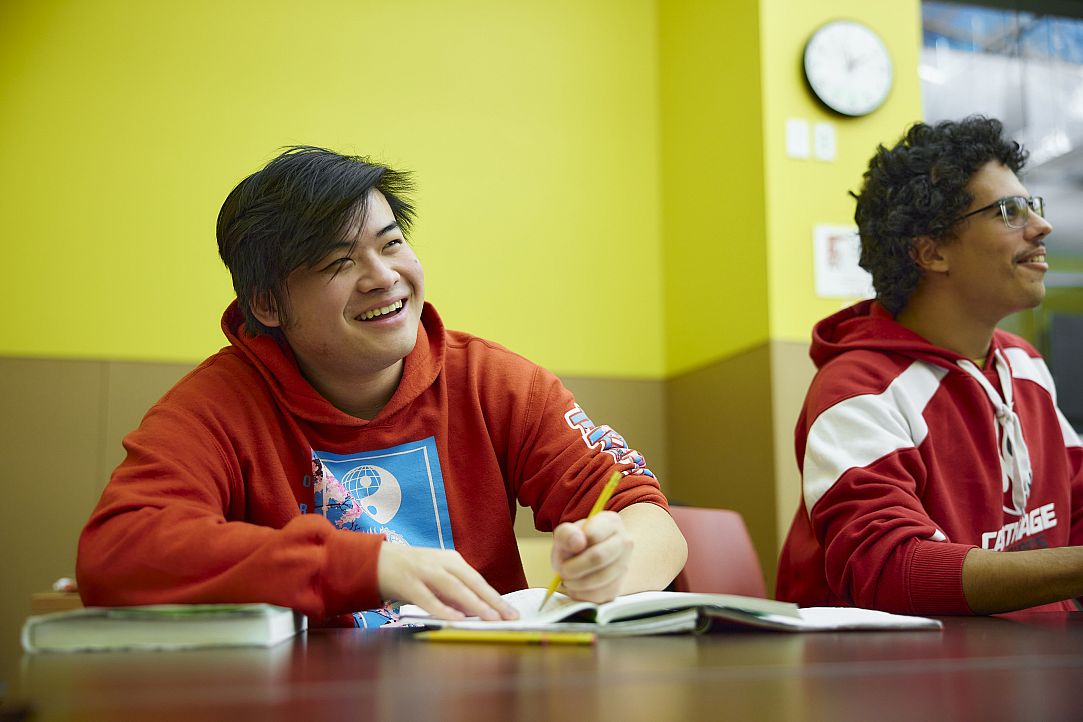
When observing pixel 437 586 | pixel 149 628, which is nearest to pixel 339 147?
pixel 437 586

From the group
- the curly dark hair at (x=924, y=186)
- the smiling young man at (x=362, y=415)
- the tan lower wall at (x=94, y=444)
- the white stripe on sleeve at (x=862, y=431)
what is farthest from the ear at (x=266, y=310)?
the tan lower wall at (x=94, y=444)

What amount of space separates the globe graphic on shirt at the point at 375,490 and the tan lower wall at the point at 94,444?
2186 mm

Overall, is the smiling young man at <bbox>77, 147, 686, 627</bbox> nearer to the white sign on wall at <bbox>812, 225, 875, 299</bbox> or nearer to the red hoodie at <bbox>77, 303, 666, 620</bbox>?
the red hoodie at <bbox>77, 303, 666, 620</bbox>

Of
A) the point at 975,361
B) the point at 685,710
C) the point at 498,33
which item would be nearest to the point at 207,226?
the point at 498,33

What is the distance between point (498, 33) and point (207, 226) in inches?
54.3

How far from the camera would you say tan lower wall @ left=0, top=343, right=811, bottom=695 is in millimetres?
3459

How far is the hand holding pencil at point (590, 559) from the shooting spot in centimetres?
103

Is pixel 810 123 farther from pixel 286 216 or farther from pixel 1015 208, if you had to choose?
pixel 286 216

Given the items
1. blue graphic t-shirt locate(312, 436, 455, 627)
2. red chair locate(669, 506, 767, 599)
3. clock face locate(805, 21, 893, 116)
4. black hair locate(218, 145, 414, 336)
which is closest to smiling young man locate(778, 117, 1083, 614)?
red chair locate(669, 506, 767, 599)

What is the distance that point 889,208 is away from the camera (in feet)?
6.43

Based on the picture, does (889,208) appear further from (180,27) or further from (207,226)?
(180,27)

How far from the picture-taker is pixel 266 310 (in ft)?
4.99

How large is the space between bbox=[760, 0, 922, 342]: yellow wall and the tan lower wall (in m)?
0.21

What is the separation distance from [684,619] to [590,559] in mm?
169
